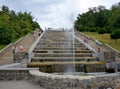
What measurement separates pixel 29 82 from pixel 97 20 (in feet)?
219

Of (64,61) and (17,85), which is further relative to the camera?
(64,61)

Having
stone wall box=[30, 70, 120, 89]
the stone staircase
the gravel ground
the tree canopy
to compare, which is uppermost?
the tree canopy

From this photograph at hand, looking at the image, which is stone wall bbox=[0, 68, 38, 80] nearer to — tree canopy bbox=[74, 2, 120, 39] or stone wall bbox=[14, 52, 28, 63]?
stone wall bbox=[14, 52, 28, 63]

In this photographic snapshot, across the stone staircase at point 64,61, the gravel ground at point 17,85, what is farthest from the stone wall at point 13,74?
the stone staircase at point 64,61

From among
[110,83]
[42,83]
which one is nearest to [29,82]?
[42,83]

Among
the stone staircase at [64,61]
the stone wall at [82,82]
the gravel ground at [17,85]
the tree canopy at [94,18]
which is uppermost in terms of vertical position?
the tree canopy at [94,18]

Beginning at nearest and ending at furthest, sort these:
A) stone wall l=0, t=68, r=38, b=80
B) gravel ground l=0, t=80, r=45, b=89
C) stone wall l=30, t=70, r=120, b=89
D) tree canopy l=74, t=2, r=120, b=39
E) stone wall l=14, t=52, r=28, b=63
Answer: stone wall l=30, t=70, r=120, b=89
gravel ground l=0, t=80, r=45, b=89
stone wall l=0, t=68, r=38, b=80
stone wall l=14, t=52, r=28, b=63
tree canopy l=74, t=2, r=120, b=39

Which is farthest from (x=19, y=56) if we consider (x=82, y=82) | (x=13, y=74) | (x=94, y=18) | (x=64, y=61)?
(x=94, y=18)

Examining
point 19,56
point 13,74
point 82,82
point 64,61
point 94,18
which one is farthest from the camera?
point 94,18

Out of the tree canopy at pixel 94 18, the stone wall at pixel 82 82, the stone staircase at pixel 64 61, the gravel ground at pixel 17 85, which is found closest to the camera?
the stone wall at pixel 82 82

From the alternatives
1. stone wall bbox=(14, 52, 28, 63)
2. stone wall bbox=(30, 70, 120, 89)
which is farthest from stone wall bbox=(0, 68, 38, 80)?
stone wall bbox=(14, 52, 28, 63)

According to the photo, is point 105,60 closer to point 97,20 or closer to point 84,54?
point 84,54

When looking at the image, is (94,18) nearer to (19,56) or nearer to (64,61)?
(64,61)

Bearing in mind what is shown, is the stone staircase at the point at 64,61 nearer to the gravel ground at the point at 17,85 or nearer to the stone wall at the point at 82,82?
the gravel ground at the point at 17,85
